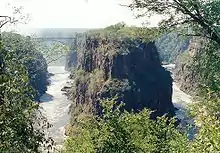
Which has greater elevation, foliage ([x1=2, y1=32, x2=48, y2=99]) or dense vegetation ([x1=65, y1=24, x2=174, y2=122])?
foliage ([x1=2, y1=32, x2=48, y2=99])

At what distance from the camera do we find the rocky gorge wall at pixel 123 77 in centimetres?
12738

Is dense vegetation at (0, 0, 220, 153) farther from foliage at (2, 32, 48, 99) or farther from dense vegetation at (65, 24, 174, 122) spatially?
dense vegetation at (65, 24, 174, 122)

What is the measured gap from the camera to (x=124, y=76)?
130 meters

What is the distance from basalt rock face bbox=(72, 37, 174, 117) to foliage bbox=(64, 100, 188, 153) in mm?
83084

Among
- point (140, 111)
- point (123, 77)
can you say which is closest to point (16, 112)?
point (140, 111)

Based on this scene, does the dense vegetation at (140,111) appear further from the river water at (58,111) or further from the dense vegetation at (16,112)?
the river water at (58,111)

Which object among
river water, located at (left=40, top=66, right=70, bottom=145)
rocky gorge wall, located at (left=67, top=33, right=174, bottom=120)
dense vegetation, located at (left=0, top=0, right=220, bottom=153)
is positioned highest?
dense vegetation, located at (left=0, top=0, right=220, bottom=153)

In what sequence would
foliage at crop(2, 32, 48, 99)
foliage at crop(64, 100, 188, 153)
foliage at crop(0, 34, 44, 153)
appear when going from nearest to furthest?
1. foliage at crop(0, 34, 44, 153)
2. foliage at crop(2, 32, 48, 99)
3. foliage at crop(64, 100, 188, 153)

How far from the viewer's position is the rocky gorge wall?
127375 millimetres

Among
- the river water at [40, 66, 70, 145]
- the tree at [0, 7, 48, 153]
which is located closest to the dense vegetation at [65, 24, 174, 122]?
the river water at [40, 66, 70, 145]

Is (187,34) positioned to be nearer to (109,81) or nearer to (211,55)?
(211,55)

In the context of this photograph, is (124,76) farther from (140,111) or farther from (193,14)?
(193,14)

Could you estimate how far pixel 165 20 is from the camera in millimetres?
19438

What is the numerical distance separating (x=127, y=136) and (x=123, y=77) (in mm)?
98951
